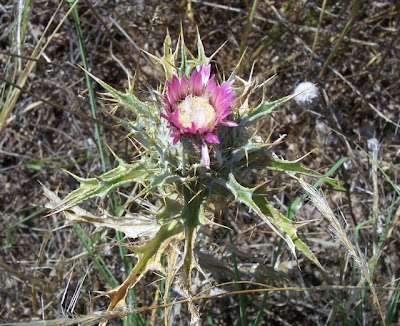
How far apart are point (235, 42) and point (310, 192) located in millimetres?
1863

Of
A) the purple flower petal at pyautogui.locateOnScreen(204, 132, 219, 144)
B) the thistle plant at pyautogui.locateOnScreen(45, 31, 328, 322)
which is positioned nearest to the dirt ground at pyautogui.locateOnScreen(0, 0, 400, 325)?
the thistle plant at pyautogui.locateOnScreen(45, 31, 328, 322)

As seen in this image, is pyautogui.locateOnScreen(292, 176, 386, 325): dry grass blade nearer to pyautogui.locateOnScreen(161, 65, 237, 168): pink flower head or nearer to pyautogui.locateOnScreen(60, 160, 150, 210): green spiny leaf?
pyautogui.locateOnScreen(161, 65, 237, 168): pink flower head

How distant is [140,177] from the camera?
1899 mm

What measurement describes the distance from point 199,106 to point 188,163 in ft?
0.76

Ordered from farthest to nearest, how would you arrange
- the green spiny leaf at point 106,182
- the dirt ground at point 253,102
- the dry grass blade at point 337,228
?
the dirt ground at point 253,102, the green spiny leaf at point 106,182, the dry grass blade at point 337,228

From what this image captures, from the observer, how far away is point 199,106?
1899mm

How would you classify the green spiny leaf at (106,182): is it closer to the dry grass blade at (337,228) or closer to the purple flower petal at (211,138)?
the purple flower petal at (211,138)

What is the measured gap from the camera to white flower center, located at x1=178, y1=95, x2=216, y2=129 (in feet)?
6.07

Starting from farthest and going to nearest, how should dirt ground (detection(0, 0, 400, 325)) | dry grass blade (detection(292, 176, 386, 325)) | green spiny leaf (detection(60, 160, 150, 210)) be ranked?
dirt ground (detection(0, 0, 400, 325)) < green spiny leaf (detection(60, 160, 150, 210)) < dry grass blade (detection(292, 176, 386, 325))

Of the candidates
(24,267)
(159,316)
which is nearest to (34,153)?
(24,267)

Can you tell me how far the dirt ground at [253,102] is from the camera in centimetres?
313

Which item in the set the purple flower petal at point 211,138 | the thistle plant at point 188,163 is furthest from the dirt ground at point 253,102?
the purple flower petal at point 211,138

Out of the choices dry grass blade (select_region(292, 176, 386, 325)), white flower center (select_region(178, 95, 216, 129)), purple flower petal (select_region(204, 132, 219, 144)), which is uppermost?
white flower center (select_region(178, 95, 216, 129))

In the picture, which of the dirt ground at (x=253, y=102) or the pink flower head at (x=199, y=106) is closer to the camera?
the pink flower head at (x=199, y=106)
